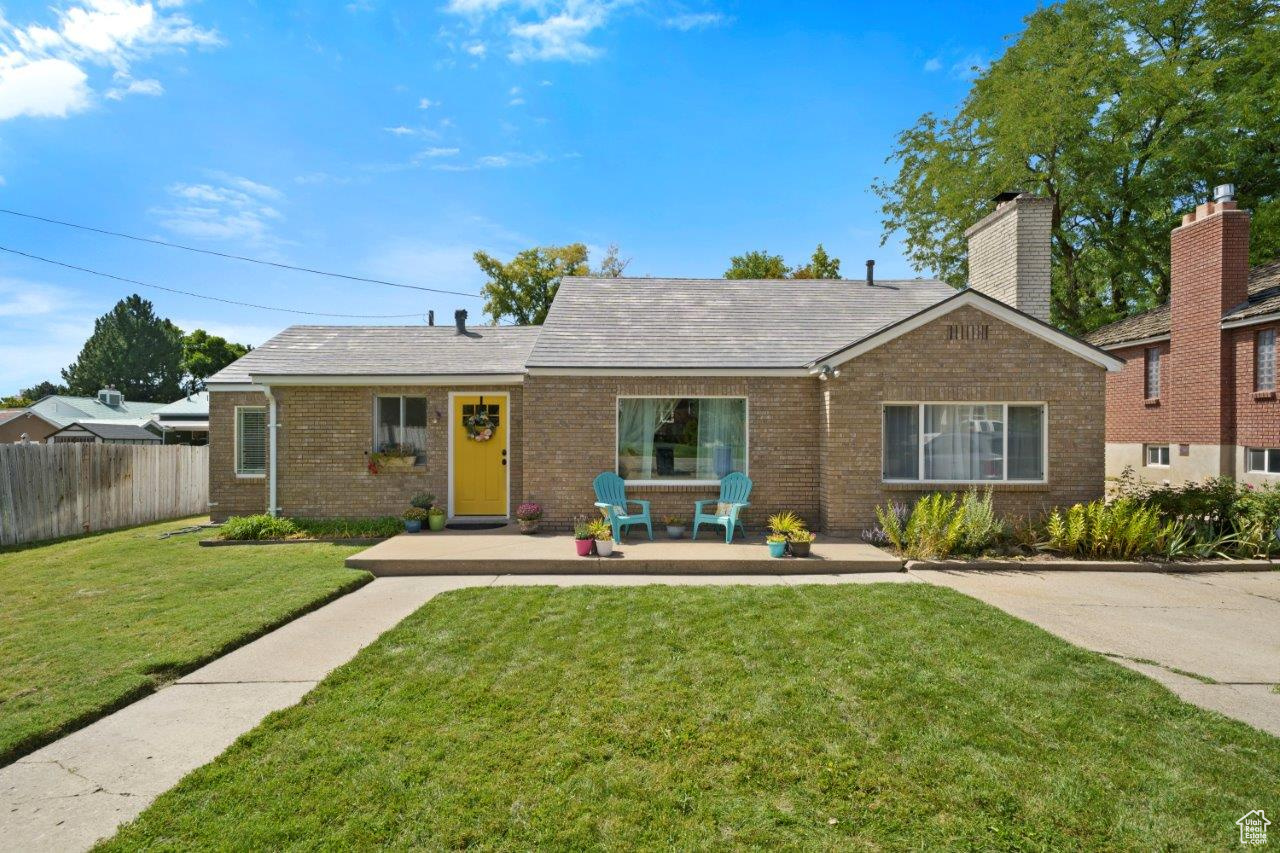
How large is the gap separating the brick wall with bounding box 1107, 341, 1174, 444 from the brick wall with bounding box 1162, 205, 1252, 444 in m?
0.48

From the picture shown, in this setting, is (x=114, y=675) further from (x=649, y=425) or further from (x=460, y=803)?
(x=649, y=425)

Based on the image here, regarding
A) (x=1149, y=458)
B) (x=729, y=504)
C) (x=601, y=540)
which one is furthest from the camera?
(x=1149, y=458)

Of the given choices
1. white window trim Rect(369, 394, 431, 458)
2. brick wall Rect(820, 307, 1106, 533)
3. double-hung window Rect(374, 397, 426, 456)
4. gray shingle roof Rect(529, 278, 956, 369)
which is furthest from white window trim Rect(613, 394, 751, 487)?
double-hung window Rect(374, 397, 426, 456)

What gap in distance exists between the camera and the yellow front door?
36.0ft

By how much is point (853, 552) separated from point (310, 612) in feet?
22.1

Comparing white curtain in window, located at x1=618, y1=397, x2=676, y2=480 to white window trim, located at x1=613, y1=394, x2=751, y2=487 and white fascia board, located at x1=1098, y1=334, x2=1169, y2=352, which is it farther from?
white fascia board, located at x1=1098, y1=334, x2=1169, y2=352

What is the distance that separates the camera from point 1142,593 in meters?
6.80

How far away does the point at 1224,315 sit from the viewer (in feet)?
45.7

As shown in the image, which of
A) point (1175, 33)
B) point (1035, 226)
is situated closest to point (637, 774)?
point (1035, 226)

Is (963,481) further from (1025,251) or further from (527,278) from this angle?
(527,278)

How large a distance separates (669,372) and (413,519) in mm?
5043

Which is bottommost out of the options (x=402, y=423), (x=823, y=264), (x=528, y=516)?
(x=528, y=516)

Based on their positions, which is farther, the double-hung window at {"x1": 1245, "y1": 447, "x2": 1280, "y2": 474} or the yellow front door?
the double-hung window at {"x1": 1245, "y1": 447, "x2": 1280, "y2": 474}

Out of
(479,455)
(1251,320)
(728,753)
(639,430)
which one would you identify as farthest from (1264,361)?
(479,455)
